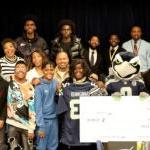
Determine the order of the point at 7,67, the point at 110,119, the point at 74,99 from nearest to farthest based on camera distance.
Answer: the point at 110,119 → the point at 74,99 → the point at 7,67

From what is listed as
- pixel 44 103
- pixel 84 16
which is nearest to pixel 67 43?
pixel 44 103

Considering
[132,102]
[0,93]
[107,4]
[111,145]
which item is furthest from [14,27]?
[111,145]

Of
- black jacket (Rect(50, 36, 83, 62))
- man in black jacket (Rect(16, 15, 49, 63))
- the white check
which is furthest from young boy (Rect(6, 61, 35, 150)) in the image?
black jacket (Rect(50, 36, 83, 62))

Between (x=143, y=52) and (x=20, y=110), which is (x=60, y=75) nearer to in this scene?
(x=20, y=110)

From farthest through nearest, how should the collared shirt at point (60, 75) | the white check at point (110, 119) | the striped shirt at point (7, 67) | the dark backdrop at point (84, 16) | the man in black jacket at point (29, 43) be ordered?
the dark backdrop at point (84, 16) → the man in black jacket at point (29, 43) → the striped shirt at point (7, 67) → the collared shirt at point (60, 75) → the white check at point (110, 119)

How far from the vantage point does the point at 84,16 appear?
8461 mm

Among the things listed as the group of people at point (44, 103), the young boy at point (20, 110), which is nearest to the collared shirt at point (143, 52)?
the group of people at point (44, 103)

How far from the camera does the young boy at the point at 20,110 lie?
5512 millimetres

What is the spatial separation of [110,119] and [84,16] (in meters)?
3.46

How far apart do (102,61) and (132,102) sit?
2007 mm

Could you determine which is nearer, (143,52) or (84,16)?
(143,52)

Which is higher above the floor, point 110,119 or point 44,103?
point 44,103

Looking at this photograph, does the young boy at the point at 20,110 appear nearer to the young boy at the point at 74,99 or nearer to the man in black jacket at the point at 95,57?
the young boy at the point at 74,99

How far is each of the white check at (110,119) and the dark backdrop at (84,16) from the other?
3202 millimetres
